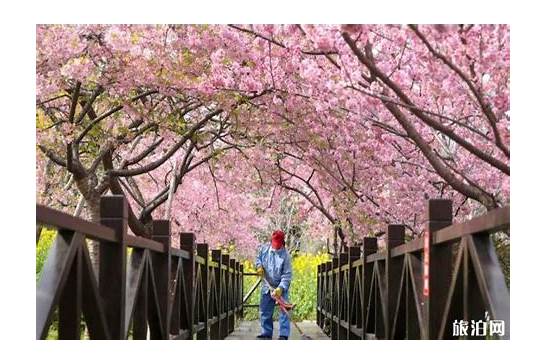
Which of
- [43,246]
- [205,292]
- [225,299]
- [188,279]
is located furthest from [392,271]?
[43,246]

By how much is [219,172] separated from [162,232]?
6142 mm

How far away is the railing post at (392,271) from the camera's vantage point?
514 centimetres

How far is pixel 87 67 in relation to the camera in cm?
673

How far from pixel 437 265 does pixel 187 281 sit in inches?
111

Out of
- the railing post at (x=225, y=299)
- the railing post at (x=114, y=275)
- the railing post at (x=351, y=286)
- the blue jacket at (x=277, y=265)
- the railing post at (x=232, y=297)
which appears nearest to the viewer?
the railing post at (x=114, y=275)

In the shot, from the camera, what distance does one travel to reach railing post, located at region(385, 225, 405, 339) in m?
5.14

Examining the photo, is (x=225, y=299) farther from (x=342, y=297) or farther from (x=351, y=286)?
(x=351, y=286)

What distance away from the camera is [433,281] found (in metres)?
3.92

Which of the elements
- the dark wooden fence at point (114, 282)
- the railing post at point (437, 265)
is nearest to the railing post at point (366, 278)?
the dark wooden fence at point (114, 282)

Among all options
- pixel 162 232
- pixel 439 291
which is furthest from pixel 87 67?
pixel 439 291

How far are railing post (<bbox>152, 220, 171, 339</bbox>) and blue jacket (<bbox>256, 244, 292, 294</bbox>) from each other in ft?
6.09

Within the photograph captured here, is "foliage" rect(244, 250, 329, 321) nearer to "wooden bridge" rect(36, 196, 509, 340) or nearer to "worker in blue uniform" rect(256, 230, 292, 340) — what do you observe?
"worker in blue uniform" rect(256, 230, 292, 340)

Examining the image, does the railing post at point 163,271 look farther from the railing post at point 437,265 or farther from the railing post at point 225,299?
the railing post at point 225,299

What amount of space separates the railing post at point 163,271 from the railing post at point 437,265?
1.77 meters
